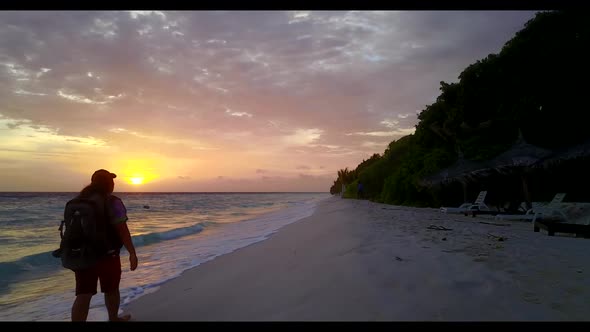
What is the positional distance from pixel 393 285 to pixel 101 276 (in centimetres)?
308

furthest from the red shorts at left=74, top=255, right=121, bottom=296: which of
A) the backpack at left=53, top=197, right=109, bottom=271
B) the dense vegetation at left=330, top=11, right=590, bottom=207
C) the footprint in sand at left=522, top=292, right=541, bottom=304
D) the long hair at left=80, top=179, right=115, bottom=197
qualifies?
the dense vegetation at left=330, top=11, right=590, bottom=207

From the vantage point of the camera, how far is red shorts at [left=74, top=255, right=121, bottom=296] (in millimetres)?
3469

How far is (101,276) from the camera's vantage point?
3566mm

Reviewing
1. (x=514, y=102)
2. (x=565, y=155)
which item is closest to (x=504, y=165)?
(x=565, y=155)

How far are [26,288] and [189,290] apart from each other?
13.9 feet

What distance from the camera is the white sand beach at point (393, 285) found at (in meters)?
3.35

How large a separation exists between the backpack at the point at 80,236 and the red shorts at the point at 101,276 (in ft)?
0.33

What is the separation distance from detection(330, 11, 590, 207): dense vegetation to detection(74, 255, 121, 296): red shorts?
56.8ft

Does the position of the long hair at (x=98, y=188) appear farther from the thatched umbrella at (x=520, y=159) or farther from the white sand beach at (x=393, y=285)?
the thatched umbrella at (x=520, y=159)

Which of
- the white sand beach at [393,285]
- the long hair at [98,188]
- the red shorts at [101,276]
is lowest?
the white sand beach at [393,285]

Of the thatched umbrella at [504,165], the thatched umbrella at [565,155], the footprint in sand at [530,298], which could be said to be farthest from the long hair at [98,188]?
the thatched umbrella at [565,155]

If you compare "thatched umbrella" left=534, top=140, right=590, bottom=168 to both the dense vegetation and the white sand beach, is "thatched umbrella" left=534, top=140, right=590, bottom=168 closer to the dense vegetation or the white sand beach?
the dense vegetation
